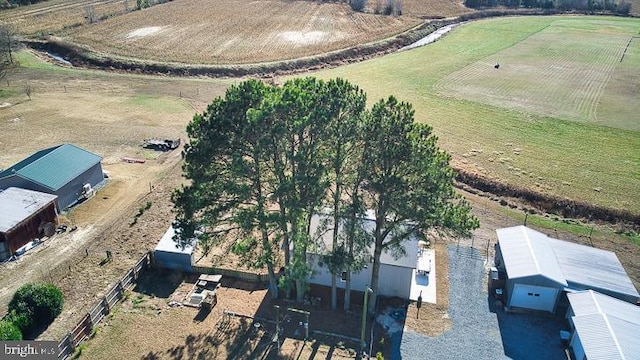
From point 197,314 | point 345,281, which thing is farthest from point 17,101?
point 345,281

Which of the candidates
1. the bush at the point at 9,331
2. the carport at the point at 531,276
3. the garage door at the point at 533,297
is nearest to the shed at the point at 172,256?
the bush at the point at 9,331

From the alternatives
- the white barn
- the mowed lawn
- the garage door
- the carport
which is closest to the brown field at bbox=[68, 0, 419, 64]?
the mowed lawn

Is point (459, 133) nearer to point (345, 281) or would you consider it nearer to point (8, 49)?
point (345, 281)

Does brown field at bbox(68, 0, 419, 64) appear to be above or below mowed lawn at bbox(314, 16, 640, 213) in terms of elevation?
above

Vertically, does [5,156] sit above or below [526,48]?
below

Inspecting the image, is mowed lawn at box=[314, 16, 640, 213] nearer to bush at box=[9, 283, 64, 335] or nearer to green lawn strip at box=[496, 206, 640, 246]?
green lawn strip at box=[496, 206, 640, 246]

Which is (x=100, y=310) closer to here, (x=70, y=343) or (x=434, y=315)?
(x=70, y=343)

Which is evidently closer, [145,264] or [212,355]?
[212,355]

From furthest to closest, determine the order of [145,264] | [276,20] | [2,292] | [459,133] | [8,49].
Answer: [276,20] < [8,49] < [459,133] < [145,264] < [2,292]
